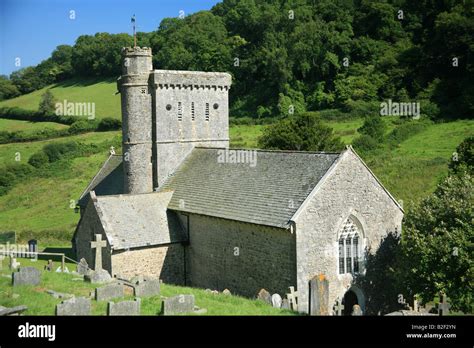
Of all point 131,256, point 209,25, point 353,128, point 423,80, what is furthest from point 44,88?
point 131,256

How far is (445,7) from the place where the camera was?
3061 inches

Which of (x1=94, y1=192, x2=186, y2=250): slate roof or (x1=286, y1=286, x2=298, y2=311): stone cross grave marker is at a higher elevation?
(x1=94, y1=192, x2=186, y2=250): slate roof

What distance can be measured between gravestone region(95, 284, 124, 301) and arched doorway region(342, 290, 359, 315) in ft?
34.0

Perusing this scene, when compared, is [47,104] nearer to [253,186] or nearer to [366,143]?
[366,143]

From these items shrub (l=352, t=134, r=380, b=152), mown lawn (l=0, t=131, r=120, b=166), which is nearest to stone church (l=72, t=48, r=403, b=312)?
shrub (l=352, t=134, r=380, b=152)

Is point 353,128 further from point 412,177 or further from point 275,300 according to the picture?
point 275,300

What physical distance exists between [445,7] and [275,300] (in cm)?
7153

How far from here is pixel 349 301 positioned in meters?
23.6

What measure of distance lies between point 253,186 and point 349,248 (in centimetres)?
518

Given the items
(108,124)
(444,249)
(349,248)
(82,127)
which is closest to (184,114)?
(349,248)

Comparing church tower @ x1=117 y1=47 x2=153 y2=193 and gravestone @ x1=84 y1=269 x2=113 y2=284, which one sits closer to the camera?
gravestone @ x1=84 y1=269 x2=113 y2=284

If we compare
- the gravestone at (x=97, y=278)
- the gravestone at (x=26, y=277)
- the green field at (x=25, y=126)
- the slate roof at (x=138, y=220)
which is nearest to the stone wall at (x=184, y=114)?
the slate roof at (x=138, y=220)

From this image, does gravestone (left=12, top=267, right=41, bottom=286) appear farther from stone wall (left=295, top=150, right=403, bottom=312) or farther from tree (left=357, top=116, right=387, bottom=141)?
tree (left=357, top=116, right=387, bottom=141)

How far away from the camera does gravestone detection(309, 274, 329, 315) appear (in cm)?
1767
